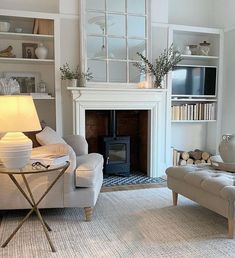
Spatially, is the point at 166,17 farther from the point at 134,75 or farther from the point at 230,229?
the point at 230,229

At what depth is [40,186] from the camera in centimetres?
275

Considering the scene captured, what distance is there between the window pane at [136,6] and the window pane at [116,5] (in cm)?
10

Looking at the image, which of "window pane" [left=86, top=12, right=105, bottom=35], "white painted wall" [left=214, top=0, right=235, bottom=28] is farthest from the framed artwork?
"white painted wall" [left=214, top=0, right=235, bottom=28]

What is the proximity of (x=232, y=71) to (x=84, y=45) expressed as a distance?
248cm

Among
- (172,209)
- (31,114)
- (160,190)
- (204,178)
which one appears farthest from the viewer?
(160,190)

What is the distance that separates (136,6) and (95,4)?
658mm

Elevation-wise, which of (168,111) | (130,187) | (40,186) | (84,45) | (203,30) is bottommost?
(130,187)

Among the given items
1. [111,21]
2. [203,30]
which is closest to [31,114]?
[111,21]

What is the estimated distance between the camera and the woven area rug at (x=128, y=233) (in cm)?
224

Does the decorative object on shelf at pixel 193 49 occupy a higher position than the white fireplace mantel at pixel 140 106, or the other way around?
the decorative object on shelf at pixel 193 49

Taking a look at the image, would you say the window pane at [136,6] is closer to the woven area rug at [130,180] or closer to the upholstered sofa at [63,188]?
the woven area rug at [130,180]

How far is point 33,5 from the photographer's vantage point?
174 inches

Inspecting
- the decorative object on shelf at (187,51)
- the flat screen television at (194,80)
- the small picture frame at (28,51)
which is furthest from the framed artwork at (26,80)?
the decorative object on shelf at (187,51)

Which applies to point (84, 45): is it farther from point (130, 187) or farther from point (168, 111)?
point (130, 187)
